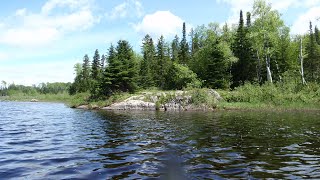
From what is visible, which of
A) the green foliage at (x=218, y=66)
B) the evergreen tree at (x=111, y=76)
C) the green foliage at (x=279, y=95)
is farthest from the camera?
the green foliage at (x=218, y=66)

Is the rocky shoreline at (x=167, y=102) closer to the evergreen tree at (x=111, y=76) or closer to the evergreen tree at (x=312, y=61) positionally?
the evergreen tree at (x=111, y=76)

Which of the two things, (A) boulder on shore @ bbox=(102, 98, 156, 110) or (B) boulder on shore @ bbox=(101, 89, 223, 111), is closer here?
(B) boulder on shore @ bbox=(101, 89, 223, 111)

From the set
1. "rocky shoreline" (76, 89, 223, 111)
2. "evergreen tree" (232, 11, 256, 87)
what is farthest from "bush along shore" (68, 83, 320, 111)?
"evergreen tree" (232, 11, 256, 87)

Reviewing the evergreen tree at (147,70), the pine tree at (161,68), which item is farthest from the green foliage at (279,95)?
the pine tree at (161,68)

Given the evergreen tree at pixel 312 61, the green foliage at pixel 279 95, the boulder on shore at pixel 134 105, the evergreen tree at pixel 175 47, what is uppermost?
the evergreen tree at pixel 175 47

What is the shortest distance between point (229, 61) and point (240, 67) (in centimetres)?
349

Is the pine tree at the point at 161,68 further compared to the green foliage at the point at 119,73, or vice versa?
the pine tree at the point at 161,68

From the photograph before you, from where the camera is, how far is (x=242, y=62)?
222 feet

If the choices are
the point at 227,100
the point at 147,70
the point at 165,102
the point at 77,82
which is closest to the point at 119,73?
the point at 165,102

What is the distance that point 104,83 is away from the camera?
56906 millimetres

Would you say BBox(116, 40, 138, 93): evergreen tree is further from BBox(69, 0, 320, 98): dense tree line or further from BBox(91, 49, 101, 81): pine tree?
BBox(91, 49, 101, 81): pine tree

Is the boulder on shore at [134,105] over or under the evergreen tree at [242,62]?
under

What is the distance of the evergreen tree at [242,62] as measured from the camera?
6694cm

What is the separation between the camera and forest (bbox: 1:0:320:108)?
5044 cm
